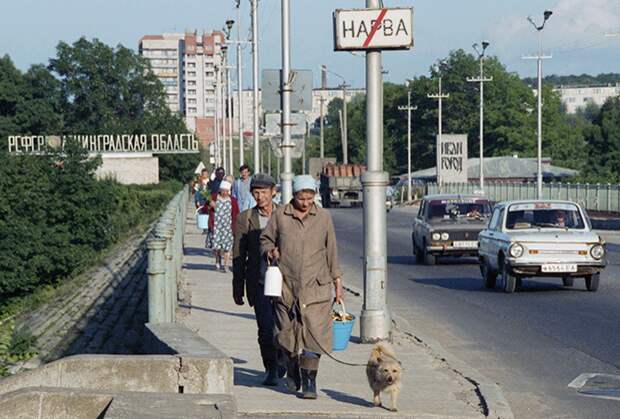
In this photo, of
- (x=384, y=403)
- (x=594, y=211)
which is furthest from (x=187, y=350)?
(x=594, y=211)

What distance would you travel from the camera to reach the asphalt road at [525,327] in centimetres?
1131

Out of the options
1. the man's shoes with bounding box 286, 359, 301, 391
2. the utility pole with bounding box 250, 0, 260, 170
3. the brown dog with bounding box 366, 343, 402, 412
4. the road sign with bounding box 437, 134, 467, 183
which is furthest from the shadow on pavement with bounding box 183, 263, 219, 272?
the road sign with bounding box 437, 134, 467, 183

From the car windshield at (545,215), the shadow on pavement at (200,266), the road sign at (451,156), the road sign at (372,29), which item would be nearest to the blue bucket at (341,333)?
the road sign at (372,29)

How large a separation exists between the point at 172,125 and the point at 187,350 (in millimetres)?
121541

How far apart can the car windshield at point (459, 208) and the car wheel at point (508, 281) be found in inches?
308

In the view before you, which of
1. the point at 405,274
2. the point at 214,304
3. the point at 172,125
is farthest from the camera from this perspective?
the point at 172,125

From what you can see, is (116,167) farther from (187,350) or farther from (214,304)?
(187,350)

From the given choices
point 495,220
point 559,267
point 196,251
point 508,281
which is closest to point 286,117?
point 495,220

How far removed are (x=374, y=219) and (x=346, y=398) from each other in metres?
3.92

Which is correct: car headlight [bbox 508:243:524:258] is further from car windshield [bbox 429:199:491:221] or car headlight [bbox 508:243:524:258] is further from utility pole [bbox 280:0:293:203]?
car windshield [bbox 429:199:491:221]

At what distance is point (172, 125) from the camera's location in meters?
130

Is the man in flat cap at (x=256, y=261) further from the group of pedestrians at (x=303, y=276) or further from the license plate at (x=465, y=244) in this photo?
the license plate at (x=465, y=244)

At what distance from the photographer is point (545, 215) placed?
22.6m

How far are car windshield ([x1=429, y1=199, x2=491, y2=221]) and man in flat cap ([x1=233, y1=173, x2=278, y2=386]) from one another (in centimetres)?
1874
